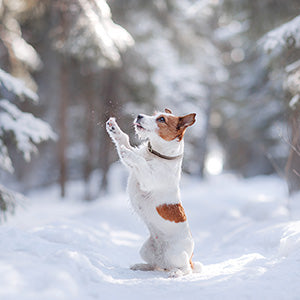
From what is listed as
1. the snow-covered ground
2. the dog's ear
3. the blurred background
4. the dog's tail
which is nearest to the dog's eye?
the dog's ear

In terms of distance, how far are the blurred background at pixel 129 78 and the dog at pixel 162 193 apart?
808 mm

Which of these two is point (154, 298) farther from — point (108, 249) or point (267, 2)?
point (267, 2)

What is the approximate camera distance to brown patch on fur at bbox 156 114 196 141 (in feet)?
A: 11.5

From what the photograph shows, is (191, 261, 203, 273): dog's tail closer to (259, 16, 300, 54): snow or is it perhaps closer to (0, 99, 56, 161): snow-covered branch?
(0, 99, 56, 161): snow-covered branch

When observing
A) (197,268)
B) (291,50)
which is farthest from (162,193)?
(291,50)

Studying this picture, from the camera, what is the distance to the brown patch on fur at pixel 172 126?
3.51m

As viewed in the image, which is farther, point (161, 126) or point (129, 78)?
point (129, 78)

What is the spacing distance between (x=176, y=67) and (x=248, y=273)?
1634 centimetres

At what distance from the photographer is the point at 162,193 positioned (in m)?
3.49

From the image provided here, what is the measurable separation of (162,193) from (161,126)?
29.0 inches

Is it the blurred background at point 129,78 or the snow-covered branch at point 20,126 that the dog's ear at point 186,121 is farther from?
the snow-covered branch at point 20,126

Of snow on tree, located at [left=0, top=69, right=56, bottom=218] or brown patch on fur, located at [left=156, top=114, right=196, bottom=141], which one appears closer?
brown patch on fur, located at [left=156, top=114, right=196, bottom=141]

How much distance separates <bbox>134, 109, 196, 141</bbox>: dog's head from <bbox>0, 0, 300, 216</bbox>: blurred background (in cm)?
76

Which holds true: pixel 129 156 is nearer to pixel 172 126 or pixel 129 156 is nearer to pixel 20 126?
pixel 172 126
